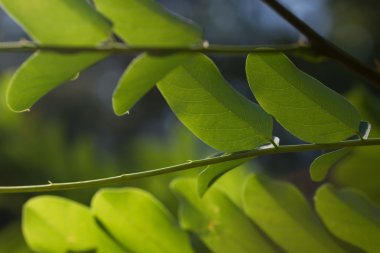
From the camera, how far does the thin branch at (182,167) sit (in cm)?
50

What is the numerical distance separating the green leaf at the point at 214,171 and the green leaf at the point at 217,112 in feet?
0.04

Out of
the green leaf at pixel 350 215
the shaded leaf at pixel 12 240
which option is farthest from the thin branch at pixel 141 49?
the shaded leaf at pixel 12 240

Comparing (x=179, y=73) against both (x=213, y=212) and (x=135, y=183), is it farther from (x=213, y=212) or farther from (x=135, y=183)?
(x=135, y=183)

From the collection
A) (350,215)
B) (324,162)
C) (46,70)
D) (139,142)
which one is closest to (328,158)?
(324,162)

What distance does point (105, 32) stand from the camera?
0.45 meters

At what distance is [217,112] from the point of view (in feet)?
1.85

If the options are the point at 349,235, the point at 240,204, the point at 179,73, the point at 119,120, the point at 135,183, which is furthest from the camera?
the point at 119,120

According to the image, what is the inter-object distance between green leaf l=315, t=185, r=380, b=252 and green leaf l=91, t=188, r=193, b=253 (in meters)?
0.15

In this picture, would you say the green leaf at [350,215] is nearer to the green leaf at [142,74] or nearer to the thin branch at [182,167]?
the thin branch at [182,167]

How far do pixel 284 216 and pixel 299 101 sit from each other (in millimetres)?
200

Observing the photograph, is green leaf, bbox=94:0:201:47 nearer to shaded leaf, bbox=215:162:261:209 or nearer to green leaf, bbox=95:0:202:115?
green leaf, bbox=95:0:202:115

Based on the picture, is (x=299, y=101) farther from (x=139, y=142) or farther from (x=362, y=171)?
(x=139, y=142)

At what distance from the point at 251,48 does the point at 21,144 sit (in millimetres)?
953

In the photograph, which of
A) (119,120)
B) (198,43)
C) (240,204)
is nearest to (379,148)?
(240,204)
